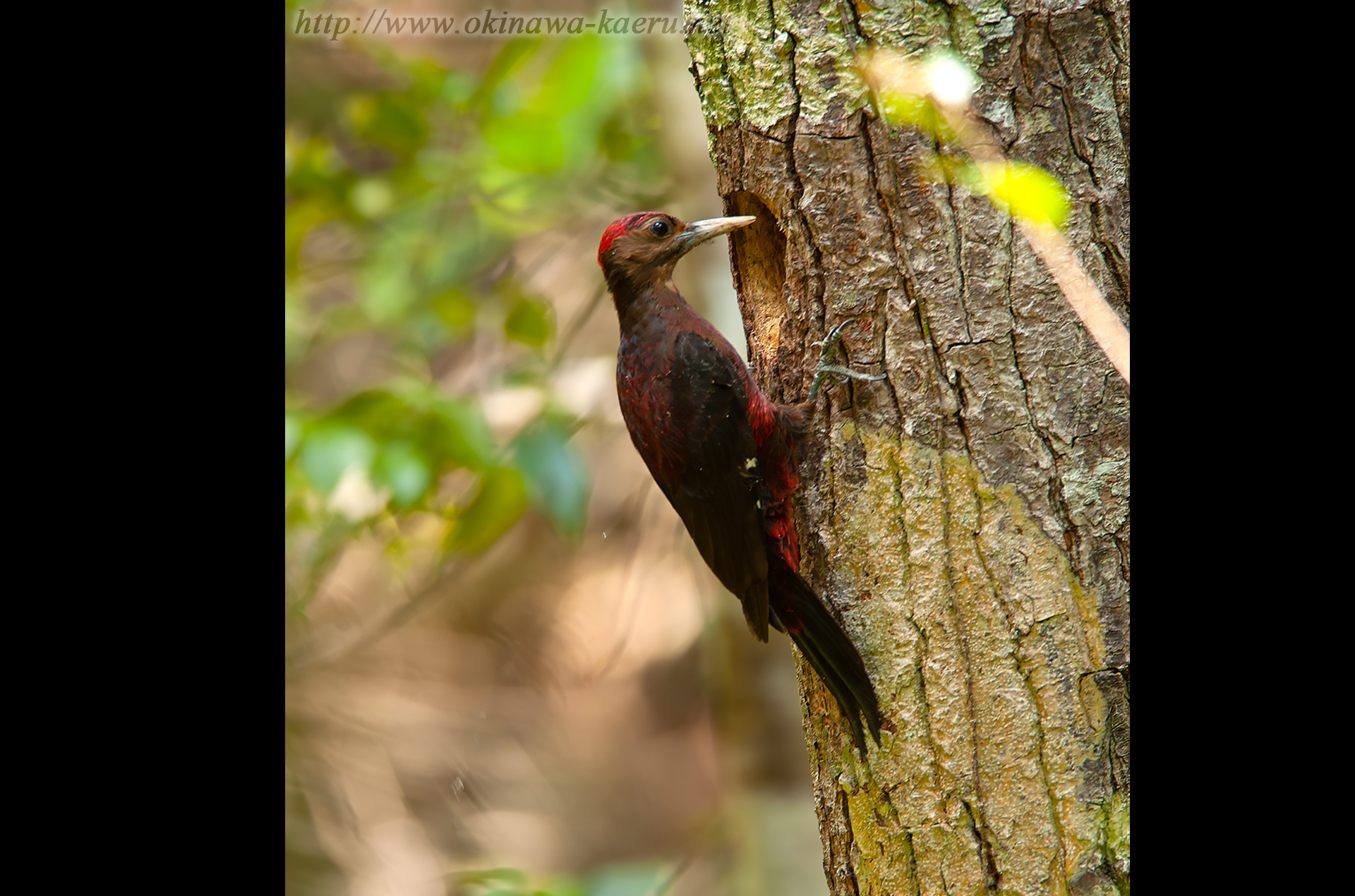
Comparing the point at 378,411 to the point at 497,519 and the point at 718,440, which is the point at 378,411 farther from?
the point at 718,440

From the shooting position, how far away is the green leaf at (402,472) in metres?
2.82

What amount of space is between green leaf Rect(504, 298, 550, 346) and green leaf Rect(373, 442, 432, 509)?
2.07ft

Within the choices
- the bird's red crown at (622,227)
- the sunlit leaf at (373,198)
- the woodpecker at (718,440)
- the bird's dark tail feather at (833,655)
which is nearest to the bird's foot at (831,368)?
the woodpecker at (718,440)

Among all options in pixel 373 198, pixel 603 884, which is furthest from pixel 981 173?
pixel 373 198

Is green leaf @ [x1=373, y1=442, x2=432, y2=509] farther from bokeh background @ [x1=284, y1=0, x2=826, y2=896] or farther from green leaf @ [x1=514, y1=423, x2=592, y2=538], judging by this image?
green leaf @ [x1=514, y1=423, x2=592, y2=538]

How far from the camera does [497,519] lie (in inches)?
124

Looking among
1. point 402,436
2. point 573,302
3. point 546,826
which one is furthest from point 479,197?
point 546,826

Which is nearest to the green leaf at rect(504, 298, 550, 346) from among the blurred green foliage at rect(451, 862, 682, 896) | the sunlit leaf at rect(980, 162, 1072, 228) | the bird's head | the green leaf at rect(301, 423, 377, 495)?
the bird's head

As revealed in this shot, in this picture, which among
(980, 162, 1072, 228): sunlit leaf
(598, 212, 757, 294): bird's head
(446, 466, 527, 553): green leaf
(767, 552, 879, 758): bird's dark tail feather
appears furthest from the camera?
(446, 466, 527, 553): green leaf

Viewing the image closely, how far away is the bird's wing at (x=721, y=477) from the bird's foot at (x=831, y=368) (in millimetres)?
332

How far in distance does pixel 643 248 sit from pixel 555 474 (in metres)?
0.76

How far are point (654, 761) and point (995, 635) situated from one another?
15.8ft

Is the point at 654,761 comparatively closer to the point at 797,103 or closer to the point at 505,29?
the point at 505,29

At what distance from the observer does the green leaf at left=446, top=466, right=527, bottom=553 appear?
311 cm
